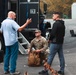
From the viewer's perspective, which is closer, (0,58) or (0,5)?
(0,58)

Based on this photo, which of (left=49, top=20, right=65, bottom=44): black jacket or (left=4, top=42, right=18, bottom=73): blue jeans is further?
(left=4, top=42, right=18, bottom=73): blue jeans

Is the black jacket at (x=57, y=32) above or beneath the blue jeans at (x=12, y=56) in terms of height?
above

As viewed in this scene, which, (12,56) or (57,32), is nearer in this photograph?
(57,32)

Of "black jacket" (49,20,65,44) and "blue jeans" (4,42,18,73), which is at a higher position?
"black jacket" (49,20,65,44)

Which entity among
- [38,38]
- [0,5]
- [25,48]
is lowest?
[25,48]

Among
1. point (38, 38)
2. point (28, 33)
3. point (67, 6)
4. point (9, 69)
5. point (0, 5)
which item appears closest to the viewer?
point (9, 69)

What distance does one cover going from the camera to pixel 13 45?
9102mm

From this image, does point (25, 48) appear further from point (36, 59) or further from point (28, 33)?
point (36, 59)

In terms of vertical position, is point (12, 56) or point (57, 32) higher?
point (57, 32)

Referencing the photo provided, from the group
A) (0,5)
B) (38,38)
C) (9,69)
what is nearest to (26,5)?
→ (0,5)

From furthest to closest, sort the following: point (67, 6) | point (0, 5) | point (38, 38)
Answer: point (67, 6) < point (0, 5) < point (38, 38)

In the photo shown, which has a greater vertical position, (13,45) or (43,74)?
(13,45)

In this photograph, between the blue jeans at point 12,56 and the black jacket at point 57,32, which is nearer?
the black jacket at point 57,32

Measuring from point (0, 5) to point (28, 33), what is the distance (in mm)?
2371
